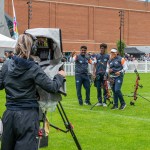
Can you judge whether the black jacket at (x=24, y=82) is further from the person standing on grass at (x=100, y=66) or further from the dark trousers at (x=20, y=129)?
the person standing on grass at (x=100, y=66)

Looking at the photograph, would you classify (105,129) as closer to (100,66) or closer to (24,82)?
(100,66)

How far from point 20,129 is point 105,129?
5837 millimetres

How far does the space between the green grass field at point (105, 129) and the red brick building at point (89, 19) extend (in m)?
55.8

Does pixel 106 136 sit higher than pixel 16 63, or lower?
lower

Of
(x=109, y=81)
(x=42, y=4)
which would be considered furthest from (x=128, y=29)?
(x=109, y=81)

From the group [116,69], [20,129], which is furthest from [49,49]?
[116,69]

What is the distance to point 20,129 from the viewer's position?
503 centimetres

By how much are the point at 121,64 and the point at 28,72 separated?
29.8ft

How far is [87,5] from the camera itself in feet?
259

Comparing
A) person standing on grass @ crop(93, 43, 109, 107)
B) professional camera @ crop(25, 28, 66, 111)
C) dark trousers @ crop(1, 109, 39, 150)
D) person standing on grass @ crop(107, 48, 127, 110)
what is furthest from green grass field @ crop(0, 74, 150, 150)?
dark trousers @ crop(1, 109, 39, 150)

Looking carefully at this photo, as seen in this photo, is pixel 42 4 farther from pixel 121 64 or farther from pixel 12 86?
pixel 12 86

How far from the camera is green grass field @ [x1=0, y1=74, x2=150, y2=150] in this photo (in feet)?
29.1

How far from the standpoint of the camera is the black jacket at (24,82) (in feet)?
16.5

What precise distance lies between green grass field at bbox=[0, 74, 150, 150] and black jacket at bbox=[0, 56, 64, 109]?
362 centimetres
